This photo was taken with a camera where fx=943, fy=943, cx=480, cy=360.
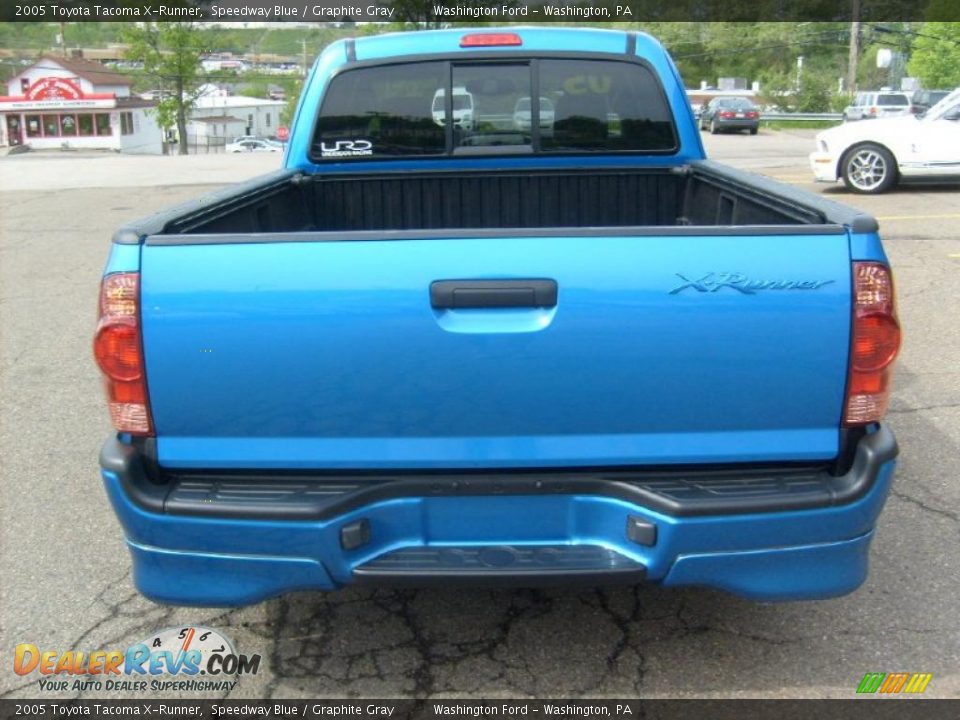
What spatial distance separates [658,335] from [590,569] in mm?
671

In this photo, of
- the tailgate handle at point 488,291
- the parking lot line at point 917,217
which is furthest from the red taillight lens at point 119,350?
the parking lot line at point 917,217

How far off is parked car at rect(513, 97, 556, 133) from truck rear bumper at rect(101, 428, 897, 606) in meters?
2.50

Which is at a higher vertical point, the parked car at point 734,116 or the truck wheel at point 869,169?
Answer: the parked car at point 734,116

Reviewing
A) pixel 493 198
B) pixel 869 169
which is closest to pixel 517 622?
pixel 493 198

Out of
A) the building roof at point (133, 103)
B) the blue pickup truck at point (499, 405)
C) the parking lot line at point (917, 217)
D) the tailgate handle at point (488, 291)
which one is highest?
the building roof at point (133, 103)

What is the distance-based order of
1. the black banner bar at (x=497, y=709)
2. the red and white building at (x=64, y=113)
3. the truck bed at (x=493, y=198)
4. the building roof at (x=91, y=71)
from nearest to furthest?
1. the black banner bar at (x=497, y=709)
2. the truck bed at (x=493, y=198)
3. the red and white building at (x=64, y=113)
4. the building roof at (x=91, y=71)

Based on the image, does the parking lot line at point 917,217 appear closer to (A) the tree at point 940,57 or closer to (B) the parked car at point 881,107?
(B) the parked car at point 881,107

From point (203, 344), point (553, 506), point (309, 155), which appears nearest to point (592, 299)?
point (553, 506)

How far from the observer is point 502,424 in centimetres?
256

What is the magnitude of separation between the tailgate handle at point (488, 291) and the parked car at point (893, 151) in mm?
12321

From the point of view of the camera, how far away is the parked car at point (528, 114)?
15.2 ft

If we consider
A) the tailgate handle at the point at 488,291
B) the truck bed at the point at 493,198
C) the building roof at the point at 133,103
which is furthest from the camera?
the building roof at the point at 133,103

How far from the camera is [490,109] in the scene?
4648mm

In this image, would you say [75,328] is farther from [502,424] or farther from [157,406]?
[502,424]
